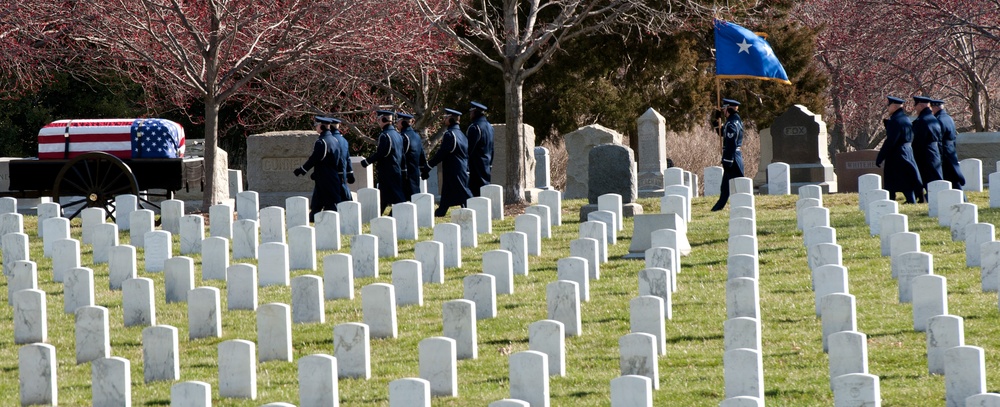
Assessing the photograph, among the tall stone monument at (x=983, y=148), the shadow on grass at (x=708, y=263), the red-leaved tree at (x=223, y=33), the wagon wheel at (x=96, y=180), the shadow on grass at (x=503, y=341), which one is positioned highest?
the red-leaved tree at (x=223, y=33)

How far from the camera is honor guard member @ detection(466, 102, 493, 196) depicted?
52.9ft

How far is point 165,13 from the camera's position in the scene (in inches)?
707

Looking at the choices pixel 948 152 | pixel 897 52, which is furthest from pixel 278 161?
pixel 897 52

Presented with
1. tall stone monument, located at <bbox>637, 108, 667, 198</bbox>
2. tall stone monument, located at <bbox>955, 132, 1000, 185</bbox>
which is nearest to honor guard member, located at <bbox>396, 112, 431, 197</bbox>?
tall stone monument, located at <bbox>637, 108, 667, 198</bbox>

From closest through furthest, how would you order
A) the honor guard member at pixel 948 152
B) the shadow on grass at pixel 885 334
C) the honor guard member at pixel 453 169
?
the shadow on grass at pixel 885 334, the honor guard member at pixel 453 169, the honor guard member at pixel 948 152

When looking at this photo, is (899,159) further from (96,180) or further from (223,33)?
(96,180)

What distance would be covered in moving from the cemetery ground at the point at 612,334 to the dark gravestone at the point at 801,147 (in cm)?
789

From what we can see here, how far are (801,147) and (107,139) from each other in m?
10.3

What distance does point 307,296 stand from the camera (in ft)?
28.8

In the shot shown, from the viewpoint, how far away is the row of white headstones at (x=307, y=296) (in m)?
6.54

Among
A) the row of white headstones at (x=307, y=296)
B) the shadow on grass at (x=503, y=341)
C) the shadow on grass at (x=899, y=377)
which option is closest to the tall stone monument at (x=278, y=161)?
the row of white headstones at (x=307, y=296)

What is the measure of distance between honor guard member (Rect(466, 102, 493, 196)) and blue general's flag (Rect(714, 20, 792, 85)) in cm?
509

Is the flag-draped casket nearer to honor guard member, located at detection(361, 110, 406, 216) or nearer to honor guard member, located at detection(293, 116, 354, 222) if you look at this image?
honor guard member, located at detection(293, 116, 354, 222)

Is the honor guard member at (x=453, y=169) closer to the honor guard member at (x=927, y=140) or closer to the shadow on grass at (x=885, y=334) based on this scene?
the honor guard member at (x=927, y=140)
